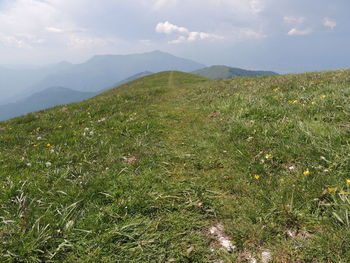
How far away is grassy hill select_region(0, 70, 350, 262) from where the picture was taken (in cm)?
332

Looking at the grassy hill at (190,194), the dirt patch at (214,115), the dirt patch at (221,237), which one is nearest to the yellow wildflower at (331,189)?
the grassy hill at (190,194)

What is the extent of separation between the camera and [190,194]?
15.5ft

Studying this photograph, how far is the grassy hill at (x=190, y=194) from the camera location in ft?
10.9

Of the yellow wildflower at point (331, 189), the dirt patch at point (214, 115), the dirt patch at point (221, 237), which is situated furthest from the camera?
the dirt patch at point (214, 115)

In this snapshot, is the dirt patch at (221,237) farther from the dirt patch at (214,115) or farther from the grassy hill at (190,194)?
the dirt patch at (214,115)

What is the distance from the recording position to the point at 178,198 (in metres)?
4.57

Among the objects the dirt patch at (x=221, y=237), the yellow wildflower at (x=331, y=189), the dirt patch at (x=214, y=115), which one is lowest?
the dirt patch at (x=221, y=237)

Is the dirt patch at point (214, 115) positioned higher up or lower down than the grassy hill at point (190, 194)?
higher up

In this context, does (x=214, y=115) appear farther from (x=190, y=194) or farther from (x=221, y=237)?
(x=221, y=237)

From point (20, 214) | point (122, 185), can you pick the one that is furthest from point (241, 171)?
point (20, 214)

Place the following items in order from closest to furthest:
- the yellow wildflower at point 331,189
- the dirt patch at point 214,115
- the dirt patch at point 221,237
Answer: the dirt patch at point 221,237, the yellow wildflower at point 331,189, the dirt patch at point 214,115

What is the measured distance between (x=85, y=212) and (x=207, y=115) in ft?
25.4

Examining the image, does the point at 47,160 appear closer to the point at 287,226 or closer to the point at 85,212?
the point at 85,212

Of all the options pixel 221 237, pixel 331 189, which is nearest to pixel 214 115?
pixel 331 189
